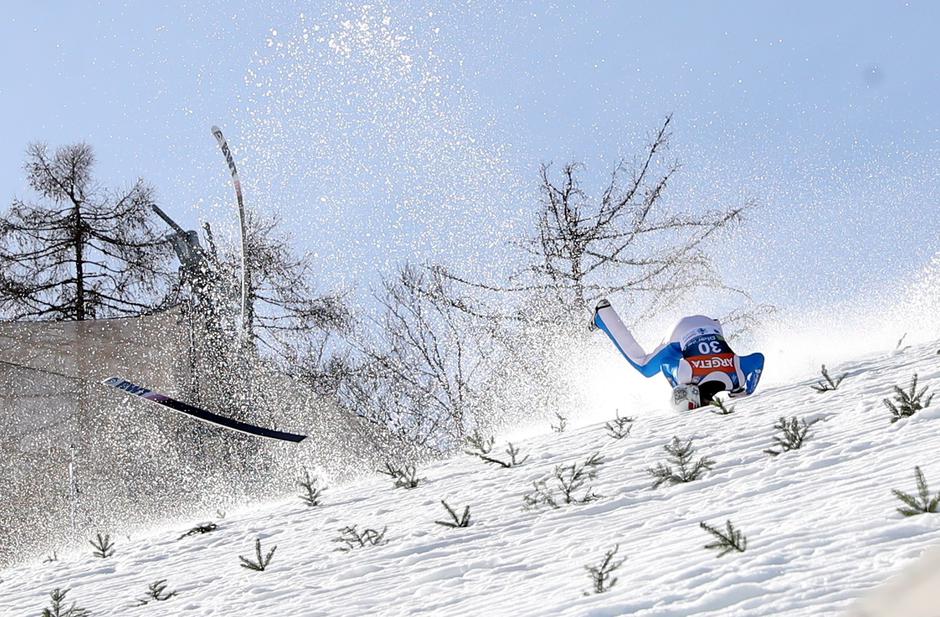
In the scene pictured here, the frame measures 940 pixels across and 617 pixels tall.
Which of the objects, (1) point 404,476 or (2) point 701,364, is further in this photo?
(2) point 701,364

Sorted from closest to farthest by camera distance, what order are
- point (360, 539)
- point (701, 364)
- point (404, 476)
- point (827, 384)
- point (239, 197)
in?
point (360, 539) → point (827, 384) → point (404, 476) → point (701, 364) → point (239, 197)

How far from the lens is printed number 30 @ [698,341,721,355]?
25.3ft

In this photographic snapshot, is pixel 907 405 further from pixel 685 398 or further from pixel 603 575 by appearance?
pixel 685 398

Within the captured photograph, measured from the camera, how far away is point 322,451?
24375 mm

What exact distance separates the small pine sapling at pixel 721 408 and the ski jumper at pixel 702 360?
139cm

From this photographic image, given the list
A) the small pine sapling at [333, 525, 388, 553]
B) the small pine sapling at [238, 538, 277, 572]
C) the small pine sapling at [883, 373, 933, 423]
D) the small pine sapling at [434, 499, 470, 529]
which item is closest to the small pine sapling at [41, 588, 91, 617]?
the small pine sapling at [238, 538, 277, 572]

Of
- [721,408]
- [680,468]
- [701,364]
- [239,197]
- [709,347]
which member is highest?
[239,197]

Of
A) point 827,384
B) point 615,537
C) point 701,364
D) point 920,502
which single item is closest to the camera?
point 920,502

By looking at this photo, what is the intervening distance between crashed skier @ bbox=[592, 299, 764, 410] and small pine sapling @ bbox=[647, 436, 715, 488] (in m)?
2.45

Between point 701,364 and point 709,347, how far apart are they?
0.69 feet

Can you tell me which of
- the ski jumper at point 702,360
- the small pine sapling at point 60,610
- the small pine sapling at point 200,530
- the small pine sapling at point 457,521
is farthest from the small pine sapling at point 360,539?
the ski jumper at point 702,360

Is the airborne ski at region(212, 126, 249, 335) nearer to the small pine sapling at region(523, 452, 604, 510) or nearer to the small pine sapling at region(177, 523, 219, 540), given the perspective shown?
the small pine sapling at region(177, 523, 219, 540)

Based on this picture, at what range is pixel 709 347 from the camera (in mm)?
7742

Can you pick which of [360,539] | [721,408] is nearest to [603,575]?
[360,539]
